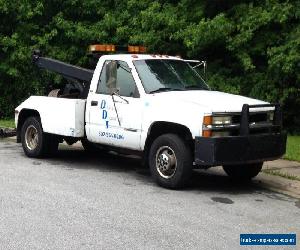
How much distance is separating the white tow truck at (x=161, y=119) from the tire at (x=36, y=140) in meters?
0.02

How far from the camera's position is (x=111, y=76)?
921 centimetres

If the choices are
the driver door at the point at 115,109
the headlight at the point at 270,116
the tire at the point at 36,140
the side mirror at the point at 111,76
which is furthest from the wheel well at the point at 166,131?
the tire at the point at 36,140

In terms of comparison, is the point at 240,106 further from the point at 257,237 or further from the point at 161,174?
the point at 257,237

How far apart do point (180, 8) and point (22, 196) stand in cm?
967

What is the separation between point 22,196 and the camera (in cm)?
743

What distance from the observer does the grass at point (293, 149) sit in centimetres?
1063

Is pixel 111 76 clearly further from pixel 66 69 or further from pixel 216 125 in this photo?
pixel 216 125

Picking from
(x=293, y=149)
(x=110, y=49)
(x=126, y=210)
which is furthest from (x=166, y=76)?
(x=293, y=149)

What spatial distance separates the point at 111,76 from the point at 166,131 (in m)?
1.44

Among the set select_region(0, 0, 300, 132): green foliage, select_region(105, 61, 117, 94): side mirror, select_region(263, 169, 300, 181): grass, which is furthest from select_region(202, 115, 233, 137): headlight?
select_region(0, 0, 300, 132): green foliage

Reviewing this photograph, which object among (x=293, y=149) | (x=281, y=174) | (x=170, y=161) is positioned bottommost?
(x=281, y=174)

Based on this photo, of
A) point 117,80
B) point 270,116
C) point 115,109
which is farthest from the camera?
point 117,80

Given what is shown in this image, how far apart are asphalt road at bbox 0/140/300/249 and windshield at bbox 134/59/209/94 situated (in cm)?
147

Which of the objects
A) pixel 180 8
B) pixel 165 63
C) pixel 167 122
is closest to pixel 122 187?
pixel 167 122
